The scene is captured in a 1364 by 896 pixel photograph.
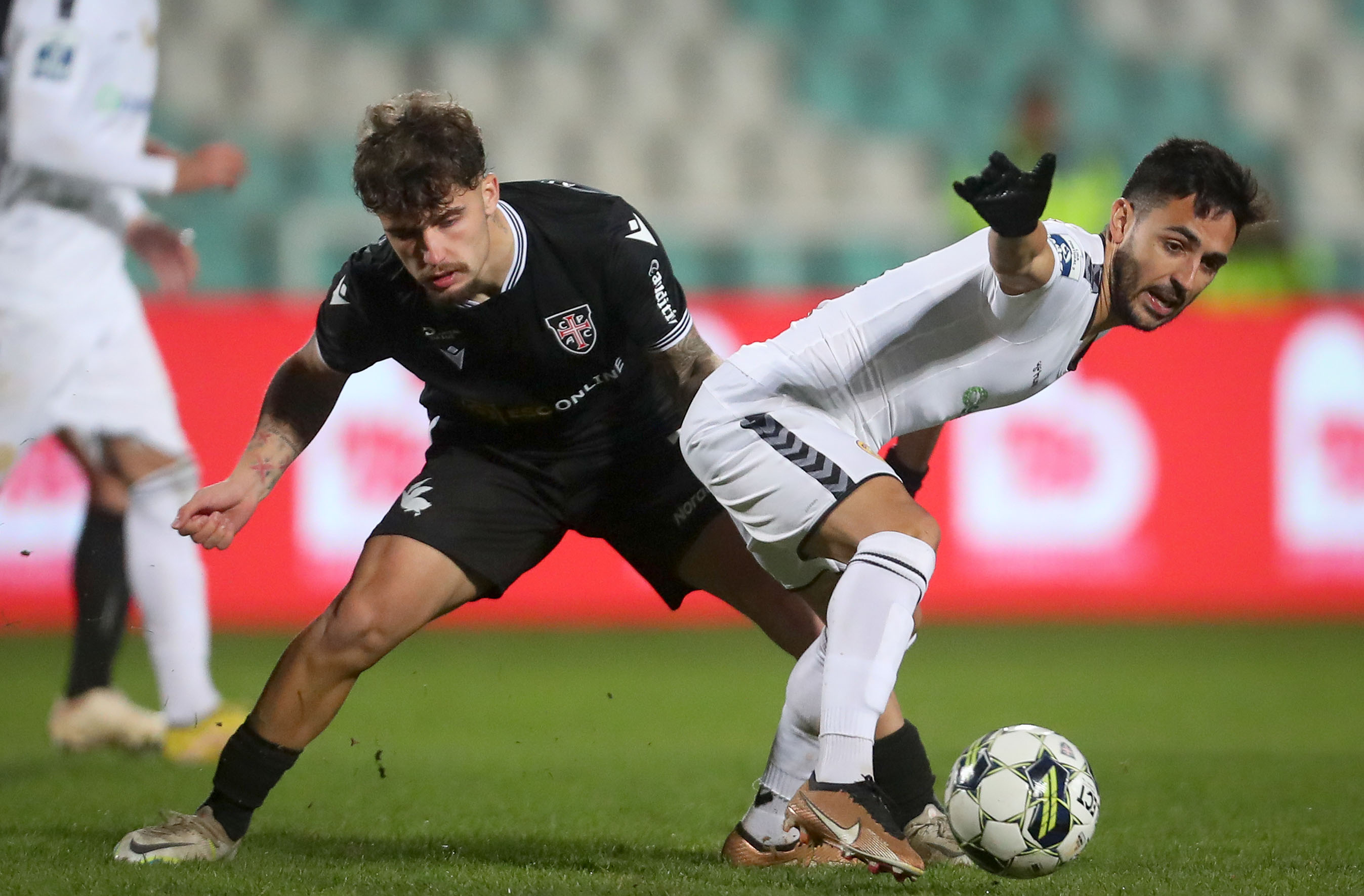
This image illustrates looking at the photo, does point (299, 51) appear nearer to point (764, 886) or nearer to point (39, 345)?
point (39, 345)

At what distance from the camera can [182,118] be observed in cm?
1162

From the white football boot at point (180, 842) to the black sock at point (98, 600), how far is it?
2.09m

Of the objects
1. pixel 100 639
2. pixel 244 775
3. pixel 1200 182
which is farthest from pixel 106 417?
pixel 1200 182

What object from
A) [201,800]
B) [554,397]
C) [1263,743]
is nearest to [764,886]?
[554,397]

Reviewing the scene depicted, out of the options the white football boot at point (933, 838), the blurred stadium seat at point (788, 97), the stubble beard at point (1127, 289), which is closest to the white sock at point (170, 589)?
the white football boot at point (933, 838)

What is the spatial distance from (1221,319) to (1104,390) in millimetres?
846

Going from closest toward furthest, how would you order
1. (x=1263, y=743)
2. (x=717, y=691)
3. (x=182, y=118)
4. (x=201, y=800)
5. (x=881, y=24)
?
1. (x=201, y=800)
2. (x=1263, y=743)
3. (x=717, y=691)
4. (x=182, y=118)
5. (x=881, y=24)

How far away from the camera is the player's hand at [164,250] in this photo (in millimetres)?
6016

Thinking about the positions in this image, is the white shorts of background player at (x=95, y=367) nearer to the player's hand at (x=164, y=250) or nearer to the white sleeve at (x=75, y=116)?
the player's hand at (x=164, y=250)

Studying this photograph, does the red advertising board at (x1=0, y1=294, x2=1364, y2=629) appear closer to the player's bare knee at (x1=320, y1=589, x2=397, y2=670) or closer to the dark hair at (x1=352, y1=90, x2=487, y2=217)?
the player's bare knee at (x1=320, y1=589, x2=397, y2=670)

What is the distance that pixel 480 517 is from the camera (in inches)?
156

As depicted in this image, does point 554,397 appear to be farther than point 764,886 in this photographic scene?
Yes

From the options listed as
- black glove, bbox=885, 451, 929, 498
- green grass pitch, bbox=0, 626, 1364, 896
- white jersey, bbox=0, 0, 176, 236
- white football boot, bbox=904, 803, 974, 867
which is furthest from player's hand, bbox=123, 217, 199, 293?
white football boot, bbox=904, 803, 974, 867

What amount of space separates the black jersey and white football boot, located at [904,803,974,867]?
1.27 m
